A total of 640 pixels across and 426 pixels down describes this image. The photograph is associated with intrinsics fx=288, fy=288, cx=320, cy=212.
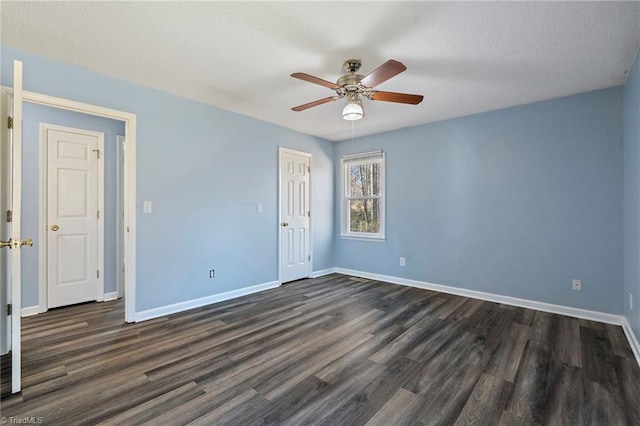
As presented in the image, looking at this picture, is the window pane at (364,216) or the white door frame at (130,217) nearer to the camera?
the white door frame at (130,217)

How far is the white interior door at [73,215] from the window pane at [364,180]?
382cm

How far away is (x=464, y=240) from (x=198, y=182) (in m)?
3.62

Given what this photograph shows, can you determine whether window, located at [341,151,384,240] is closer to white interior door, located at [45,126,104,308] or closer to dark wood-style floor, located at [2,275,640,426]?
dark wood-style floor, located at [2,275,640,426]

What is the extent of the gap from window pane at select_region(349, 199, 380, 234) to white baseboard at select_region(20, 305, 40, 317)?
4.40m

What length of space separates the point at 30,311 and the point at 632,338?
6.02 metres

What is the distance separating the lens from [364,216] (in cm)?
516

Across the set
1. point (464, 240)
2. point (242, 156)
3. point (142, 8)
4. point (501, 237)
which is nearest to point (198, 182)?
point (242, 156)

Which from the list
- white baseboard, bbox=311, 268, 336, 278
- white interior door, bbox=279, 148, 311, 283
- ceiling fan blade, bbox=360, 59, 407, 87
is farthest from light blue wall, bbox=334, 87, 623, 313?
ceiling fan blade, bbox=360, 59, 407, 87

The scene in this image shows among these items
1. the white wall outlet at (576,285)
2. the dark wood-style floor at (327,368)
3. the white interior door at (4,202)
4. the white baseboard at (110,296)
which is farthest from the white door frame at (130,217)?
the white wall outlet at (576,285)

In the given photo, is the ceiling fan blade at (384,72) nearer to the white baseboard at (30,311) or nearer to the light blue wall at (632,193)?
the light blue wall at (632,193)

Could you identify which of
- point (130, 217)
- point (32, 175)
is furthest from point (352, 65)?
point (32, 175)

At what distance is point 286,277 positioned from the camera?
15.1 feet

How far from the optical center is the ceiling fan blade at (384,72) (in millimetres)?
1988

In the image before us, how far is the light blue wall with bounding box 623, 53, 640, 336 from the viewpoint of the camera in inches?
91.6
